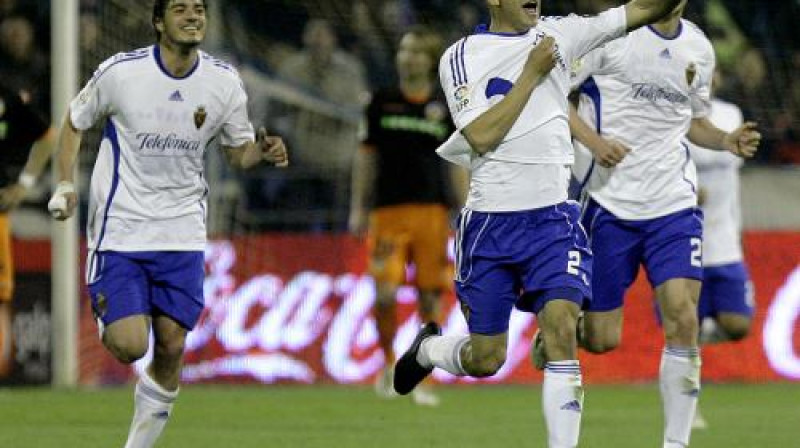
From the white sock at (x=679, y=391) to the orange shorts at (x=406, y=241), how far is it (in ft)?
18.4

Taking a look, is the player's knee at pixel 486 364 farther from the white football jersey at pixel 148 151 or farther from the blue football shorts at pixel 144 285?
the white football jersey at pixel 148 151

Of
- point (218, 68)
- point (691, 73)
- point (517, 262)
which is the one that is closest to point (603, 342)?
point (691, 73)

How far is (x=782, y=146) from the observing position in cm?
1873

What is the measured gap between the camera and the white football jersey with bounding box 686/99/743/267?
14.3m

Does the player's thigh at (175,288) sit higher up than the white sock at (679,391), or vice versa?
the player's thigh at (175,288)

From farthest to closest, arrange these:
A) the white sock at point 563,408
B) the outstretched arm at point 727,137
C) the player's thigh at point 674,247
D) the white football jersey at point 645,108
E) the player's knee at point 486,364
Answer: the white football jersey at point 645,108, the player's thigh at point 674,247, the outstretched arm at point 727,137, the player's knee at point 486,364, the white sock at point 563,408

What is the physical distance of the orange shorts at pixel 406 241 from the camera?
52.3 ft

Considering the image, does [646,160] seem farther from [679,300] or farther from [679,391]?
[679,391]

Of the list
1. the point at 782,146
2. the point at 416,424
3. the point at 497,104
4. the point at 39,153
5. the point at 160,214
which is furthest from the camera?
the point at 782,146

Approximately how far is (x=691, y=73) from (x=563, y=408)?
2854mm

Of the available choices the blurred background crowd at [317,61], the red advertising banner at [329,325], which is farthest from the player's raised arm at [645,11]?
the blurred background crowd at [317,61]

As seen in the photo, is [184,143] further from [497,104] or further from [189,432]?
[189,432]

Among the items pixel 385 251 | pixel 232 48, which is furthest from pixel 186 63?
pixel 232 48

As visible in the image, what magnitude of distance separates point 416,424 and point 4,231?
11.0 ft
